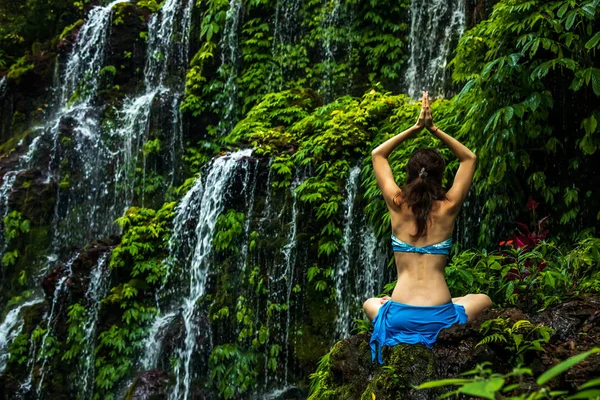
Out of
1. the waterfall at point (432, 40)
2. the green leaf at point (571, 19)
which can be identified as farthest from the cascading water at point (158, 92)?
the green leaf at point (571, 19)

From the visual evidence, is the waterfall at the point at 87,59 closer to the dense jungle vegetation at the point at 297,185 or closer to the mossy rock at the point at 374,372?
the dense jungle vegetation at the point at 297,185

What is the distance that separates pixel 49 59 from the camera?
1692cm

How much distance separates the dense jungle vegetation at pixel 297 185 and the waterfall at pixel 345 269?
6 centimetres

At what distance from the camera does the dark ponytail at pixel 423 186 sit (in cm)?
389

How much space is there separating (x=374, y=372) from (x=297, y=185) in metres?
5.53

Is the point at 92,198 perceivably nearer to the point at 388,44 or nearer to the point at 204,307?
the point at 204,307

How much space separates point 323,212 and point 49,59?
11727mm

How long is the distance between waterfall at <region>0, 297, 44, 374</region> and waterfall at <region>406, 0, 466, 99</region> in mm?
8653

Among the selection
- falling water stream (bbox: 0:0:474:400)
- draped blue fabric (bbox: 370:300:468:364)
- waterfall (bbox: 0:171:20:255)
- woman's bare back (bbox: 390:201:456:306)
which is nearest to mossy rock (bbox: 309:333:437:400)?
draped blue fabric (bbox: 370:300:468:364)

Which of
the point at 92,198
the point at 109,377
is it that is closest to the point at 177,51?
the point at 92,198

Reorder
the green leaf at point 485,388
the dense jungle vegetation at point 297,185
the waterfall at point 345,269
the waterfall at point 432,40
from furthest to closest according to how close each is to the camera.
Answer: the waterfall at point 432,40 → the waterfall at point 345,269 → the dense jungle vegetation at point 297,185 → the green leaf at point 485,388

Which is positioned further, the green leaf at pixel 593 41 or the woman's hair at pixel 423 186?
the green leaf at pixel 593 41

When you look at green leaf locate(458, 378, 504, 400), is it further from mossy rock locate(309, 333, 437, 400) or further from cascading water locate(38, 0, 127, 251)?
cascading water locate(38, 0, 127, 251)

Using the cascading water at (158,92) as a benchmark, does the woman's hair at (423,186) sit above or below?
below
